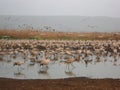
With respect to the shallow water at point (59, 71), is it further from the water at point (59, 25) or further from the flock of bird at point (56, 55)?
the water at point (59, 25)

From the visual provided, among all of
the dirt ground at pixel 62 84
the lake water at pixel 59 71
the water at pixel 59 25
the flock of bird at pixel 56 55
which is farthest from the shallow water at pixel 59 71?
the water at pixel 59 25

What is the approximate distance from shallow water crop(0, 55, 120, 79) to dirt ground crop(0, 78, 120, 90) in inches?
43.8

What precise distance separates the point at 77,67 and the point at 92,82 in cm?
258

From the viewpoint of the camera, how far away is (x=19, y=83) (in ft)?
26.5

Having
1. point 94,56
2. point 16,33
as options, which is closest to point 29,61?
point 94,56

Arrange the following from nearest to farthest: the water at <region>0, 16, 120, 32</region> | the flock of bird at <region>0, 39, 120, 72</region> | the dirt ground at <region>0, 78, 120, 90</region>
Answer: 1. the dirt ground at <region>0, 78, 120, 90</region>
2. the flock of bird at <region>0, 39, 120, 72</region>
3. the water at <region>0, 16, 120, 32</region>

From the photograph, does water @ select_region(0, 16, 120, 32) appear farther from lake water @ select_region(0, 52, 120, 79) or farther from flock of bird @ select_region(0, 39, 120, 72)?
lake water @ select_region(0, 52, 120, 79)

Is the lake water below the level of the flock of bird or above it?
below

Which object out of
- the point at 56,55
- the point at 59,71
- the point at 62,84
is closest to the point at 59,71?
the point at 59,71

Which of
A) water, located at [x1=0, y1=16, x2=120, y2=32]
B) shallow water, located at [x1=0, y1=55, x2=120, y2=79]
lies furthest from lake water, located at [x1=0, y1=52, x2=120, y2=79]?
water, located at [x1=0, y1=16, x2=120, y2=32]

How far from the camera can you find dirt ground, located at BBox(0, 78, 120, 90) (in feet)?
25.1

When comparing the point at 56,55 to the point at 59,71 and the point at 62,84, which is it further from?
the point at 62,84

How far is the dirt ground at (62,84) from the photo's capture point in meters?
7.65

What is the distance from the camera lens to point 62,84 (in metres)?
7.96
